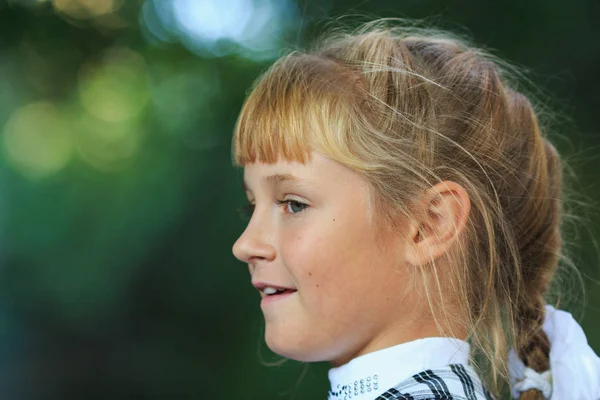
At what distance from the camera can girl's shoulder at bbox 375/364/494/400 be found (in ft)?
3.15

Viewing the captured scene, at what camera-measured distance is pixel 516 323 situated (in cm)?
117

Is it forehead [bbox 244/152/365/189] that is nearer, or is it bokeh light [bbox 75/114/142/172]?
forehead [bbox 244/152/365/189]

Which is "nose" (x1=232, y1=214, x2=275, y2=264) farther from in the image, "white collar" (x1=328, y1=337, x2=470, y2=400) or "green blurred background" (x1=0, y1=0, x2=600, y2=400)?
"green blurred background" (x1=0, y1=0, x2=600, y2=400)

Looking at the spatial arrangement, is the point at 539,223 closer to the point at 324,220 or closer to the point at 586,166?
the point at 324,220

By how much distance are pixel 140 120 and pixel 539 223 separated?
6.19 ft

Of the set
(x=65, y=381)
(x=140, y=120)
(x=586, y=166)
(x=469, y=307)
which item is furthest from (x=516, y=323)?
(x=65, y=381)

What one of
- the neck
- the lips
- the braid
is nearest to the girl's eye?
the lips

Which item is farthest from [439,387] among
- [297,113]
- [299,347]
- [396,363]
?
[297,113]

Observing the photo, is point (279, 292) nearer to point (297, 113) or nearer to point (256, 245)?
point (256, 245)

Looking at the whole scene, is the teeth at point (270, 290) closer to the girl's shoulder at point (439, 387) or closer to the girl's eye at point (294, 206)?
the girl's eye at point (294, 206)

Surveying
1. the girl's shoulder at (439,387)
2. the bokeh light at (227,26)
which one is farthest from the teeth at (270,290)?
the bokeh light at (227,26)

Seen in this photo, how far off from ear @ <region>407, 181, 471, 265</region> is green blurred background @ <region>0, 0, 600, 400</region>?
5.30ft

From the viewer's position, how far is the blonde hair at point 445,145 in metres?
1.06

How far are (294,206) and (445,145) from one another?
25 cm
